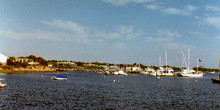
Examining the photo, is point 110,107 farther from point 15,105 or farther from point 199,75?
point 199,75

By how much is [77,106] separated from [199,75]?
163 m

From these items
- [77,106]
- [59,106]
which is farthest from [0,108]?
[77,106]

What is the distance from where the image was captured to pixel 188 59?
606ft

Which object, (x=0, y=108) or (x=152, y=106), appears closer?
(x=0, y=108)

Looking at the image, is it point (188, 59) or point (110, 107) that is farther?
point (188, 59)

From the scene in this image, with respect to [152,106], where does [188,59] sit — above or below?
above

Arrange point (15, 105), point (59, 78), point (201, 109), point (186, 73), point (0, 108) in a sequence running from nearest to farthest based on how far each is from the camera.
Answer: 1. point (0, 108)
2. point (15, 105)
3. point (201, 109)
4. point (59, 78)
5. point (186, 73)

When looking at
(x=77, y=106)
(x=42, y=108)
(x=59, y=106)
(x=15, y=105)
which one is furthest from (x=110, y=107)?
(x=15, y=105)

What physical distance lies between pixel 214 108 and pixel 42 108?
105ft

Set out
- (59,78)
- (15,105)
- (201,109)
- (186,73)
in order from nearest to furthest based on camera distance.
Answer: (15,105) → (201,109) → (59,78) → (186,73)

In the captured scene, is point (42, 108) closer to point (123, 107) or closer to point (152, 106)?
point (123, 107)

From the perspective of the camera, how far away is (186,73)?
591 ft

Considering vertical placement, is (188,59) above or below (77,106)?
above

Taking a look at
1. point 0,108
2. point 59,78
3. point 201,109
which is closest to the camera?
point 0,108
